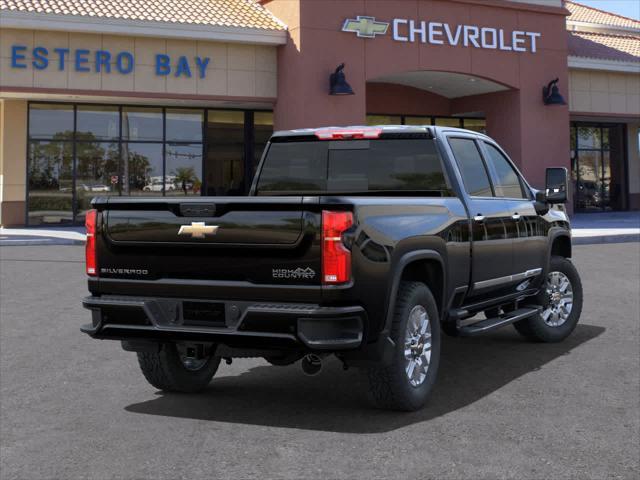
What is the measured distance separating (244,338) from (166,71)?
21.8 metres

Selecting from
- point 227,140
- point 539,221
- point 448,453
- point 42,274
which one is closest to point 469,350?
point 539,221

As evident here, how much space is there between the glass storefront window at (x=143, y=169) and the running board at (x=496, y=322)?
22521 mm

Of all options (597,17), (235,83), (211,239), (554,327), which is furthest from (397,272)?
(597,17)

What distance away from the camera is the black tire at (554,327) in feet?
26.4

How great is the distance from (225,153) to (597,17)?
23.6 meters

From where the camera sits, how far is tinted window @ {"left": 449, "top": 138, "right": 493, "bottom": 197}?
6.87m

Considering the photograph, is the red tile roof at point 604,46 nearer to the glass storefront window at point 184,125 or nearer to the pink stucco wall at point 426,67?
the pink stucco wall at point 426,67

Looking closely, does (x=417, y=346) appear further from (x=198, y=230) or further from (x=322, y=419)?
(x=198, y=230)

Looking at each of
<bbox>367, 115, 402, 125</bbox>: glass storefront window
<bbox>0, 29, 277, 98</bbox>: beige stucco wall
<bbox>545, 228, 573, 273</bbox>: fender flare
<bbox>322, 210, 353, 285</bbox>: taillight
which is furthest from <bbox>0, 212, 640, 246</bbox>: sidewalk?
<bbox>322, 210, 353, 285</bbox>: taillight

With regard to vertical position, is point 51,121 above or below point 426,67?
below

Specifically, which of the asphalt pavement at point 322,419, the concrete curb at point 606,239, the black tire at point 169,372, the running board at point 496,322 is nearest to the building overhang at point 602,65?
the concrete curb at point 606,239

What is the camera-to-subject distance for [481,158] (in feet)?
24.0

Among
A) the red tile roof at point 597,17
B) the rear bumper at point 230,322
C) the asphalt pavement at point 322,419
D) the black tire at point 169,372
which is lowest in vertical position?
the asphalt pavement at point 322,419

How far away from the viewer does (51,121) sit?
91.2 ft
